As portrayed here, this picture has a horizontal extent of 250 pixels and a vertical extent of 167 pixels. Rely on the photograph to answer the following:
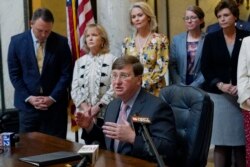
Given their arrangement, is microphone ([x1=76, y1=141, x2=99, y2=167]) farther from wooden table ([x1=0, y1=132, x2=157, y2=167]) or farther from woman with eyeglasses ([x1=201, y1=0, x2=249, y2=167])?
woman with eyeglasses ([x1=201, y1=0, x2=249, y2=167])

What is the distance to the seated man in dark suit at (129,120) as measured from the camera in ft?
8.85

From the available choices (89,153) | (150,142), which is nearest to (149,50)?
(89,153)

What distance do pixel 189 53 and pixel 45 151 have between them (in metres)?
2.03

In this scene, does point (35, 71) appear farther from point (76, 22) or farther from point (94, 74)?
point (76, 22)

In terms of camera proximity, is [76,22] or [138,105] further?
[76,22]

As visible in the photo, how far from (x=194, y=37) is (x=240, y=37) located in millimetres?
488

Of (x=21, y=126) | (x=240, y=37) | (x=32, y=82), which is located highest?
(x=240, y=37)

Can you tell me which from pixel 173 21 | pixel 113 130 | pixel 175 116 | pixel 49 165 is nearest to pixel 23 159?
pixel 49 165

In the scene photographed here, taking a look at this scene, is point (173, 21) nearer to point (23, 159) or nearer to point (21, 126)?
point (21, 126)

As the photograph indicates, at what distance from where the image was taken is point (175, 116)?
300 cm

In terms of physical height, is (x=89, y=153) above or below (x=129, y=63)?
below

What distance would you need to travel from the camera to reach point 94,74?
166 inches

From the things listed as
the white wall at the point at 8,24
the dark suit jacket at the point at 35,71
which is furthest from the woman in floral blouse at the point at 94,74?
the white wall at the point at 8,24

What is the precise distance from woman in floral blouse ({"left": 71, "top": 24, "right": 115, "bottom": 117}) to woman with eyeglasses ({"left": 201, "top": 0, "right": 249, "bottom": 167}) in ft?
2.74
